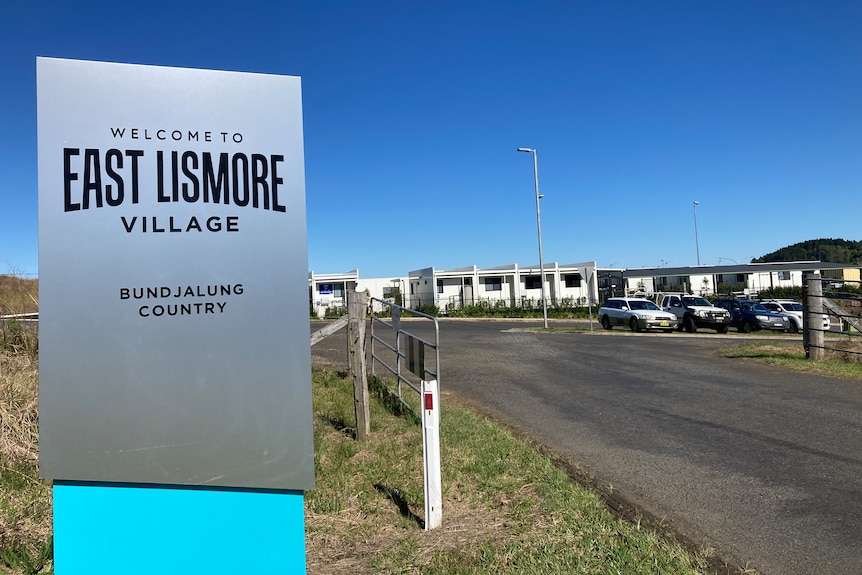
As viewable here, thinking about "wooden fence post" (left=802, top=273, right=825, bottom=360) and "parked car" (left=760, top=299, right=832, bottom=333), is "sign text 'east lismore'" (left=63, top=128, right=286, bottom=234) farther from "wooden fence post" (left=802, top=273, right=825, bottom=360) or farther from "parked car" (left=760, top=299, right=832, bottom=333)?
"parked car" (left=760, top=299, right=832, bottom=333)

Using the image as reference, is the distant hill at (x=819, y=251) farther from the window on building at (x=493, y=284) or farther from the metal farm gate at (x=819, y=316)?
the metal farm gate at (x=819, y=316)

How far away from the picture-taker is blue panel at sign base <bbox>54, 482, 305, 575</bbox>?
321cm

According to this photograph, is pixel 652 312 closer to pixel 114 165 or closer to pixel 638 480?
pixel 638 480

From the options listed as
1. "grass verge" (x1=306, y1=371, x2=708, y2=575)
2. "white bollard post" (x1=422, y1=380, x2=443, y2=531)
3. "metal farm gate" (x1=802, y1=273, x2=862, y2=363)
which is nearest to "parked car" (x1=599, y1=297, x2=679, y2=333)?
"metal farm gate" (x1=802, y1=273, x2=862, y2=363)

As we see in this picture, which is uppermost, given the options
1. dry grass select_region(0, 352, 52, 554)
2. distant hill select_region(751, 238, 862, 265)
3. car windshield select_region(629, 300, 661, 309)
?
distant hill select_region(751, 238, 862, 265)

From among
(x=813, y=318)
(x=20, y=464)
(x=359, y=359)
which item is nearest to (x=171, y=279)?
(x=359, y=359)

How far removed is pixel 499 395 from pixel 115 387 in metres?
7.42

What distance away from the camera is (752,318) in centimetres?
2700

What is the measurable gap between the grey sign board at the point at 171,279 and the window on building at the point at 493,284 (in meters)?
56.7

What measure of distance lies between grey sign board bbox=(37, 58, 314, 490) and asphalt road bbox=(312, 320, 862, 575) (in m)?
3.03

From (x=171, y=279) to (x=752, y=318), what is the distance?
28.4m

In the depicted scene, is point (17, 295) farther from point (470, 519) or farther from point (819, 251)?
point (819, 251)

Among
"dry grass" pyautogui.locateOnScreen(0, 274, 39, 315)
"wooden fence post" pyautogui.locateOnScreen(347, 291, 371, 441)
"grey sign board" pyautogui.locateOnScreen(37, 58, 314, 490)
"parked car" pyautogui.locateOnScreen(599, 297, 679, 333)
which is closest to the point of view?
"grey sign board" pyautogui.locateOnScreen(37, 58, 314, 490)

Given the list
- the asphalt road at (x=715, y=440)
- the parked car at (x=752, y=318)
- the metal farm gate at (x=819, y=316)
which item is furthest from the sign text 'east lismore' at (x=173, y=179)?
the parked car at (x=752, y=318)
